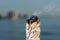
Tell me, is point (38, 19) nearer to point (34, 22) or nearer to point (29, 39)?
point (34, 22)

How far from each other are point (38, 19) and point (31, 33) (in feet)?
0.69

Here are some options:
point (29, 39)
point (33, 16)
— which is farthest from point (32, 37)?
point (33, 16)

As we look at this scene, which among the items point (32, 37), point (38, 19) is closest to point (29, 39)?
point (32, 37)

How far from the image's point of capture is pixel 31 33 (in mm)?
3383

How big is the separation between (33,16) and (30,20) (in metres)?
0.08

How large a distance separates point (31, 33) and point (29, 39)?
3.4 inches

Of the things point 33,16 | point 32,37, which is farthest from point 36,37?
point 33,16

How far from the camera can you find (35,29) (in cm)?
337

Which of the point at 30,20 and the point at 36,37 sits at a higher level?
the point at 30,20

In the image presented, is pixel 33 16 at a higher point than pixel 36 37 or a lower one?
higher

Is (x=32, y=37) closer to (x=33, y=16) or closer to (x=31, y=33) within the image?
(x=31, y=33)

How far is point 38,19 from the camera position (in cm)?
345

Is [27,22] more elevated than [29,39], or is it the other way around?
[27,22]

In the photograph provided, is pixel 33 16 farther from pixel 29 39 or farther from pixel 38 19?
pixel 29 39
